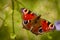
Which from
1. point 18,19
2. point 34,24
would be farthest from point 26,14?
Answer: point 18,19

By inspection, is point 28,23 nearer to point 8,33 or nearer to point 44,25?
point 44,25

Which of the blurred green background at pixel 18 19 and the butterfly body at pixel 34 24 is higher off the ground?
the butterfly body at pixel 34 24

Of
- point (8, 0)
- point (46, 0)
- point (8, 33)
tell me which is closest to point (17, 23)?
point (8, 33)

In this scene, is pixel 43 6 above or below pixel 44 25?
below

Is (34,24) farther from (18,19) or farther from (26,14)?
(18,19)

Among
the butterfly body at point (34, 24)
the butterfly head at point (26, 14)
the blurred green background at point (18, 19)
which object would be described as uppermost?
the butterfly head at point (26, 14)

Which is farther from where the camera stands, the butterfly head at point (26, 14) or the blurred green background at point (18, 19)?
the blurred green background at point (18, 19)
